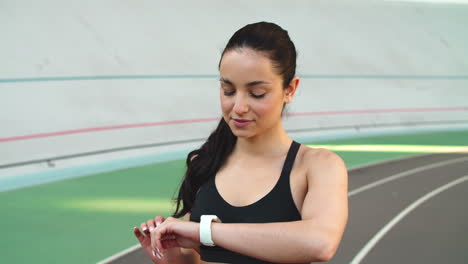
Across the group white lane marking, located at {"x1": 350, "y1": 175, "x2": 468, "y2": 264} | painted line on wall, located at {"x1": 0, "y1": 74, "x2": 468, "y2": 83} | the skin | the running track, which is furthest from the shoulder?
painted line on wall, located at {"x1": 0, "y1": 74, "x2": 468, "y2": 83}

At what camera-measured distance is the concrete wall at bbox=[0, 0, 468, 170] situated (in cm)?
928

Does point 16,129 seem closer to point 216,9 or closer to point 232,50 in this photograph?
point 216,9

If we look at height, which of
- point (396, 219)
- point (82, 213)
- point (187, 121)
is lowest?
point (82, 213)

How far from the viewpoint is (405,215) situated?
6.72 m

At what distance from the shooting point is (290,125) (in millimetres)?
12391

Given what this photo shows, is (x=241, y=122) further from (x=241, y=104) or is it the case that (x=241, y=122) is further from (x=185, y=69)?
(x=185, y=69)

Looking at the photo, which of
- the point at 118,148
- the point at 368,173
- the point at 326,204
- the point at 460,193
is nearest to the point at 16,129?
the point at 118,148

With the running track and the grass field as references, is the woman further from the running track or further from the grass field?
the grass field

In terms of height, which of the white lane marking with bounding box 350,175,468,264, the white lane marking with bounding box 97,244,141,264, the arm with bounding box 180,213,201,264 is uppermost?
the arm with bounding box 180,213,201,264

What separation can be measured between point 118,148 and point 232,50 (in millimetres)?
8191

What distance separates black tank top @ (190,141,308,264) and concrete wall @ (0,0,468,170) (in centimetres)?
696

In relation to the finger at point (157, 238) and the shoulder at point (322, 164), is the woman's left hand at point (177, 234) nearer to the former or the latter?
the finger at point (157, 238)

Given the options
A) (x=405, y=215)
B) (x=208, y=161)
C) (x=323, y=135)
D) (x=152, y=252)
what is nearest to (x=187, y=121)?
(x=323, y=135)

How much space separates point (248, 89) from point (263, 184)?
0.32 meters
